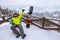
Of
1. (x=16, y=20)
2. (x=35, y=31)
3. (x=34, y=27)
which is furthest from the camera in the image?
(x=34, y=27)

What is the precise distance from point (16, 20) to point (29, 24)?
7.58ft

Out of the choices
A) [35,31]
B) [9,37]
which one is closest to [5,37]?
[9,37]

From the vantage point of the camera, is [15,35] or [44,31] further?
[44,31]

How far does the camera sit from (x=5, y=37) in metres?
12.1

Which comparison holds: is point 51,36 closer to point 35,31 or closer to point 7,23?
point 35,31

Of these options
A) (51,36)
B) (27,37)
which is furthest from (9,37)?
(51,36)

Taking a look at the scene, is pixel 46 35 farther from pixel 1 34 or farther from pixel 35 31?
pixel 1 34

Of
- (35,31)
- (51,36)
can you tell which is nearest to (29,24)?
(35,31)

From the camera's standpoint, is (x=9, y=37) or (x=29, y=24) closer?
(x=9, y=37)

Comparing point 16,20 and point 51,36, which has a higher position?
point 16,20

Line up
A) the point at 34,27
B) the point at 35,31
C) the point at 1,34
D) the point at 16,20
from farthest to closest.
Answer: the point at 34,27 < the point at 35,31 < the point at 1,34 < the point at 16,20

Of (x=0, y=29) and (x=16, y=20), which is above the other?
(x=16, y=20)

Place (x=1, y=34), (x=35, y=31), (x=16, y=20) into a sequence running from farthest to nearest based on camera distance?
(x=35, y=31) < (x=1, y=34) < (x=16, y=20)

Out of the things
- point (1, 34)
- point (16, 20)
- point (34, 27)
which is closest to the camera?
point (16, 20)
